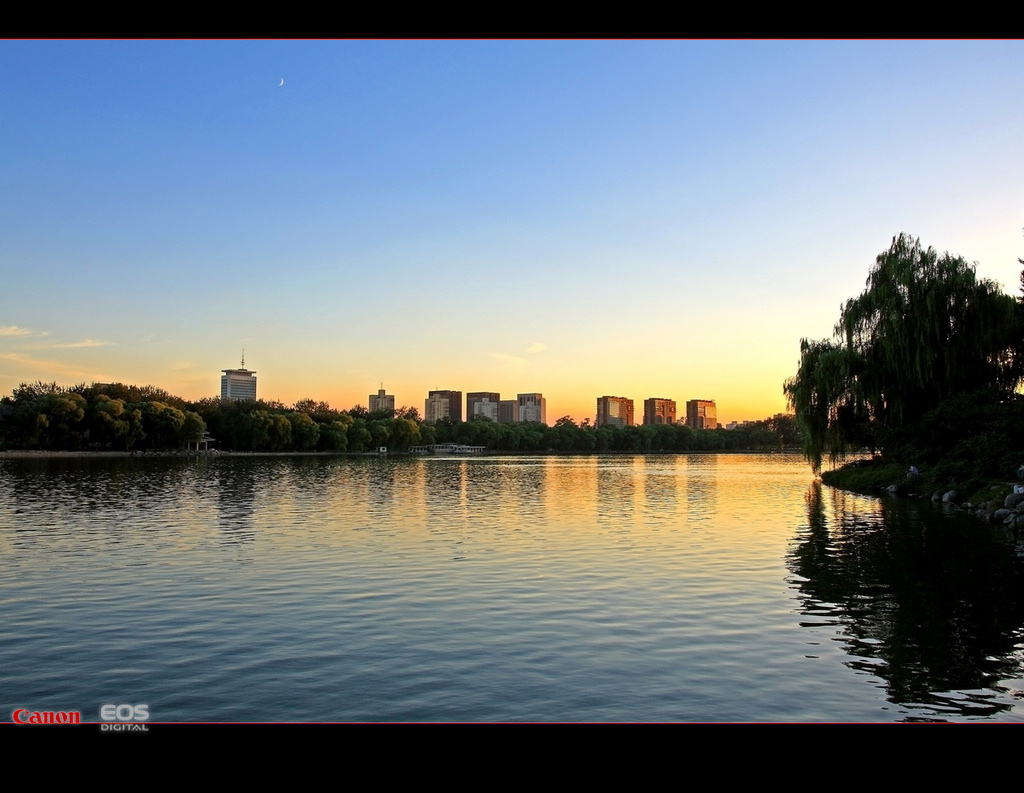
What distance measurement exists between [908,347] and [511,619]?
83.9ft

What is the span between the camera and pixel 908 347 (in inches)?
1213

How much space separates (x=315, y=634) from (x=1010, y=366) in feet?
98.8

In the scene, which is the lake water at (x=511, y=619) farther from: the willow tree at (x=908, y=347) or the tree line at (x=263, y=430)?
the tree line at (x=263, y=430)

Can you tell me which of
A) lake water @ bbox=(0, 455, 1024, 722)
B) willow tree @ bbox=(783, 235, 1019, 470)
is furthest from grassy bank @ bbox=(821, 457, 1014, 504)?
lake water @ bbox=(0, 455, 1024, 722)

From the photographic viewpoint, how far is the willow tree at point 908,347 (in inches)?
1188

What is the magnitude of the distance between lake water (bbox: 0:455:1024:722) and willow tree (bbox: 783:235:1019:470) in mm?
10588

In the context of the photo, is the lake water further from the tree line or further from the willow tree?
the tree line

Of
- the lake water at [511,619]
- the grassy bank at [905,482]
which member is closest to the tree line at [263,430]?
the grassy bank at [905,482]
